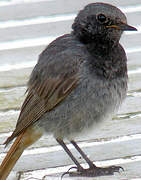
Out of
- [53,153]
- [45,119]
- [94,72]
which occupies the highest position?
[94,72]

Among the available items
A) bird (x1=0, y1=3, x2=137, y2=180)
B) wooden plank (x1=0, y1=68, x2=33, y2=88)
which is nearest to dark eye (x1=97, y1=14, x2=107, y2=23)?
bird (x1=0, y1=3, x2=137, y2=180)

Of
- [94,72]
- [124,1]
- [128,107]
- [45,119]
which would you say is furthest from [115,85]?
[124,1]

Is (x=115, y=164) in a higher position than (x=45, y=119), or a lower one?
lower

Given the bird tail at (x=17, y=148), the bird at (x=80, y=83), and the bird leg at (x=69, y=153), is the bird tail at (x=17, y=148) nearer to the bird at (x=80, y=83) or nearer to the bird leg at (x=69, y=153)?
the bird at (x=80, y=83)

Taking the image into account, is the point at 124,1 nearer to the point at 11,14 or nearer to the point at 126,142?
the point at 11,14

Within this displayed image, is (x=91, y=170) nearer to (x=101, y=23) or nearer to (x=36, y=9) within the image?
(x=101, y=23)
